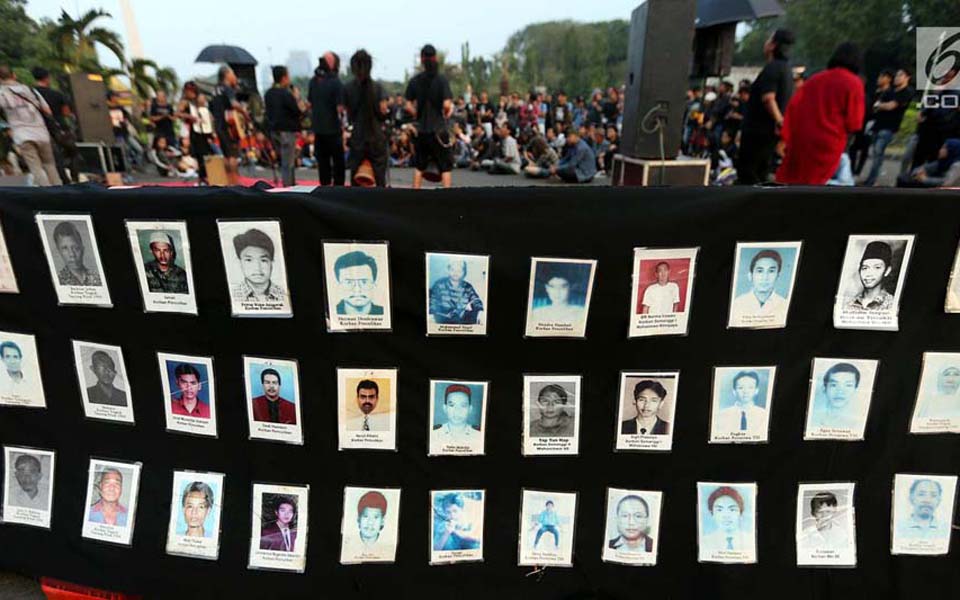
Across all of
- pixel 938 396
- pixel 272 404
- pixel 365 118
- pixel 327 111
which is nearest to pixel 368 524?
pixel 272 404

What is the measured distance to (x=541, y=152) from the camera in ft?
37.1

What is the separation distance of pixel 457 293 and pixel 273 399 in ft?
2.24

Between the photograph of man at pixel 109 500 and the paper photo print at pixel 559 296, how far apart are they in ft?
4.83

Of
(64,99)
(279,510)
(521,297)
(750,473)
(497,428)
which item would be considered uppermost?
(64,99)

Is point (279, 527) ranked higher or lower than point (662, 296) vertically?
lower

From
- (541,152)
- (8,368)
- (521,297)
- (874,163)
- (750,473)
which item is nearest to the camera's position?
(521,297)

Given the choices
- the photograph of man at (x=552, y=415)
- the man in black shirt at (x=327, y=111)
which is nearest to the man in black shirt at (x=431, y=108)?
the man in black shirt at (x=327, y=111)

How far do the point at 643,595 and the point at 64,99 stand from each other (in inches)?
396

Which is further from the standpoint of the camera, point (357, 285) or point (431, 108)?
point (431, 108)

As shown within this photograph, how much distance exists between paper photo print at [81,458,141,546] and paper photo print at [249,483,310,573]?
44cm

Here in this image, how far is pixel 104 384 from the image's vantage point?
1.74 metres

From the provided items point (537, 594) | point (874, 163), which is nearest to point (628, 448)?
point (537, 594)

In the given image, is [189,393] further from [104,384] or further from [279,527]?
[279,527]

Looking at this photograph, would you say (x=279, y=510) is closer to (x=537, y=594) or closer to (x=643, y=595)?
(x=537, y=594)
